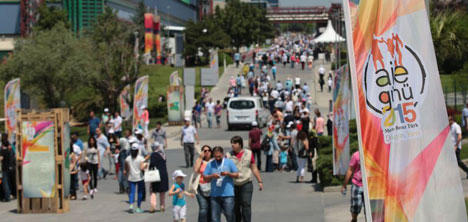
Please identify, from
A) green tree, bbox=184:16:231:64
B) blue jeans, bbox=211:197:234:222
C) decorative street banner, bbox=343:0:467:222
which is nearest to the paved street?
blue jeans, bbox=211:197:234:222

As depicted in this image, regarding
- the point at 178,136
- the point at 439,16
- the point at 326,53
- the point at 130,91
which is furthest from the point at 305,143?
the point at 326,53

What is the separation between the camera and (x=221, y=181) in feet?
40.5

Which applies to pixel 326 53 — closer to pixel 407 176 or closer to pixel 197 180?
pixel 197 180

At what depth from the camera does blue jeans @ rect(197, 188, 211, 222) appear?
41.8 feet

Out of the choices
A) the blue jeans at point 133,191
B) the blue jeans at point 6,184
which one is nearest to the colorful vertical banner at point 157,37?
the blue jeans at point 6,184

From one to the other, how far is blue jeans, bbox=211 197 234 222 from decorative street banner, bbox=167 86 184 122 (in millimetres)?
28891

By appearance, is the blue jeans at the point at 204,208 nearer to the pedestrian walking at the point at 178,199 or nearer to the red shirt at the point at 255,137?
the pedestrian walking at the point at 178,199

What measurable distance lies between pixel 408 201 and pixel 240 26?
298ft

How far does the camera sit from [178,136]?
38.7m

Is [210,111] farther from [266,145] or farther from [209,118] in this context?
[266,145]

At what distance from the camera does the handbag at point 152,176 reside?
1662 cm

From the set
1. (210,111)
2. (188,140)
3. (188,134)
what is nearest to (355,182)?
(188,140)

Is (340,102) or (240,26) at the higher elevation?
(240,26)

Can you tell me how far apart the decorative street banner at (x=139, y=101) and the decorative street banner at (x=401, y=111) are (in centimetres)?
2415
